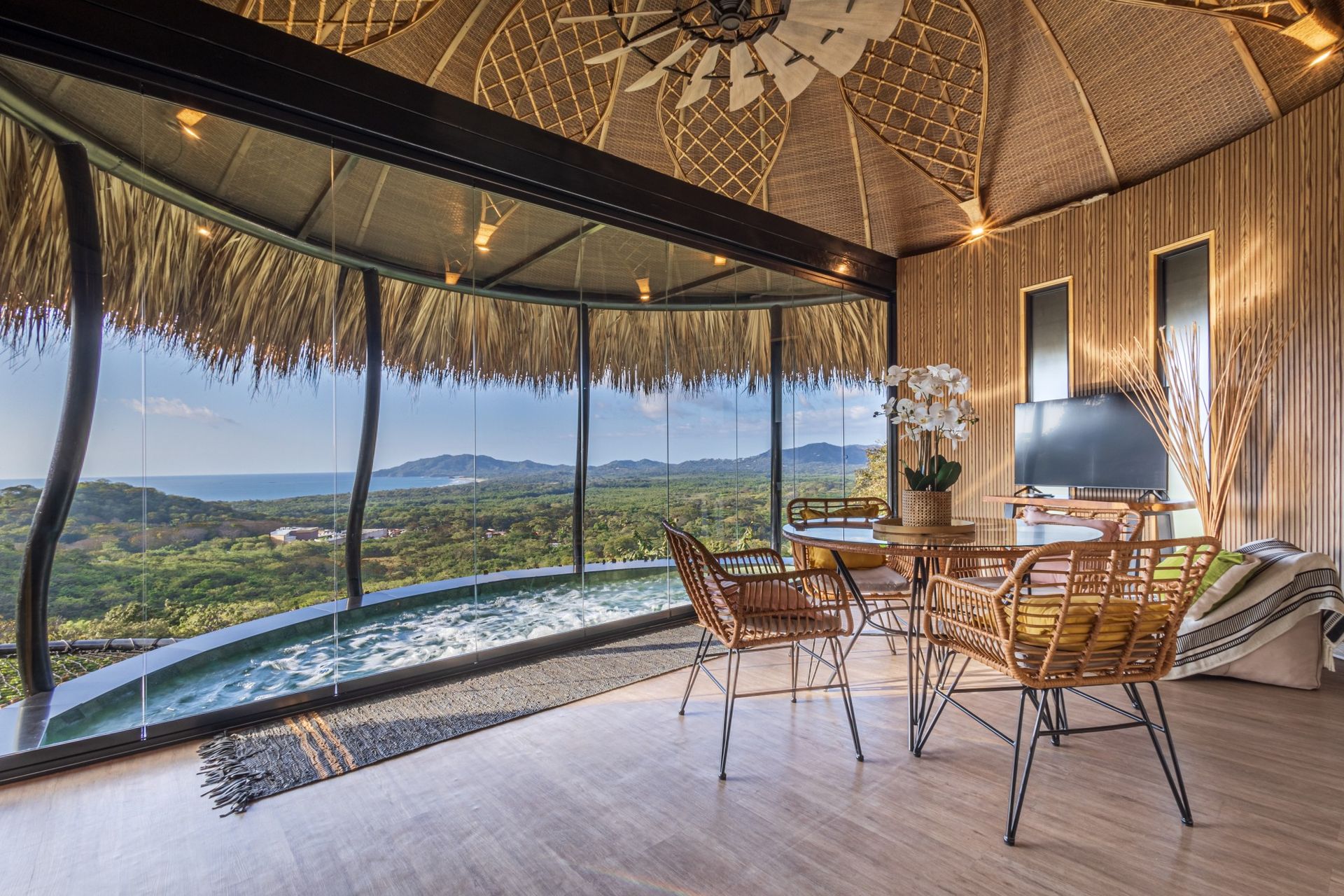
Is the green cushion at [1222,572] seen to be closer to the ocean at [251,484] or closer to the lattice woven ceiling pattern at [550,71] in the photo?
the ocean at [251,484]

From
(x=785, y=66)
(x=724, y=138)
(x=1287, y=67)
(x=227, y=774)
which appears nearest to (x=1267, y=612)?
(x=1287, y=67)

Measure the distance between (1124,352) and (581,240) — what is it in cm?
399

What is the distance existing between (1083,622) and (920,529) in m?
0.91

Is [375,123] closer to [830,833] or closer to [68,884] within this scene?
[68,884]

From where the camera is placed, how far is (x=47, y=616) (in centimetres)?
226

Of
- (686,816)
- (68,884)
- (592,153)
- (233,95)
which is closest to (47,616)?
(68,884)

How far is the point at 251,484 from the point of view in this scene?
2.70 m

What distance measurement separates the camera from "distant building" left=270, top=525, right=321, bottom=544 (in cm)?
276

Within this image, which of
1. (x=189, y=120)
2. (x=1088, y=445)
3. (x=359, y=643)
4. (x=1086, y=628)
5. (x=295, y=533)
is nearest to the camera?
(x=1086, y=628)

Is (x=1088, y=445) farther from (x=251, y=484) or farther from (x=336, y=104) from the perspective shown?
(x=251, y=484)

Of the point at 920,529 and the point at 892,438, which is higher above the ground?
the point at 892,438

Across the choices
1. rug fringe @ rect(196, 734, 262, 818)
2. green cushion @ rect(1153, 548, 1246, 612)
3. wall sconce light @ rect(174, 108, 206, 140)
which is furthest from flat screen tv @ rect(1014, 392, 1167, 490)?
wall sconce light @ rect(174, 108, 206, 140)

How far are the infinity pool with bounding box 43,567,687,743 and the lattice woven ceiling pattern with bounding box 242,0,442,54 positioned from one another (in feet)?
8.90

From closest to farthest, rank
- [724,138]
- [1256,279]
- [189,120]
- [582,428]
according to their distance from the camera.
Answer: [189,120] < [582,428] < [1256,279] < [724,138]
